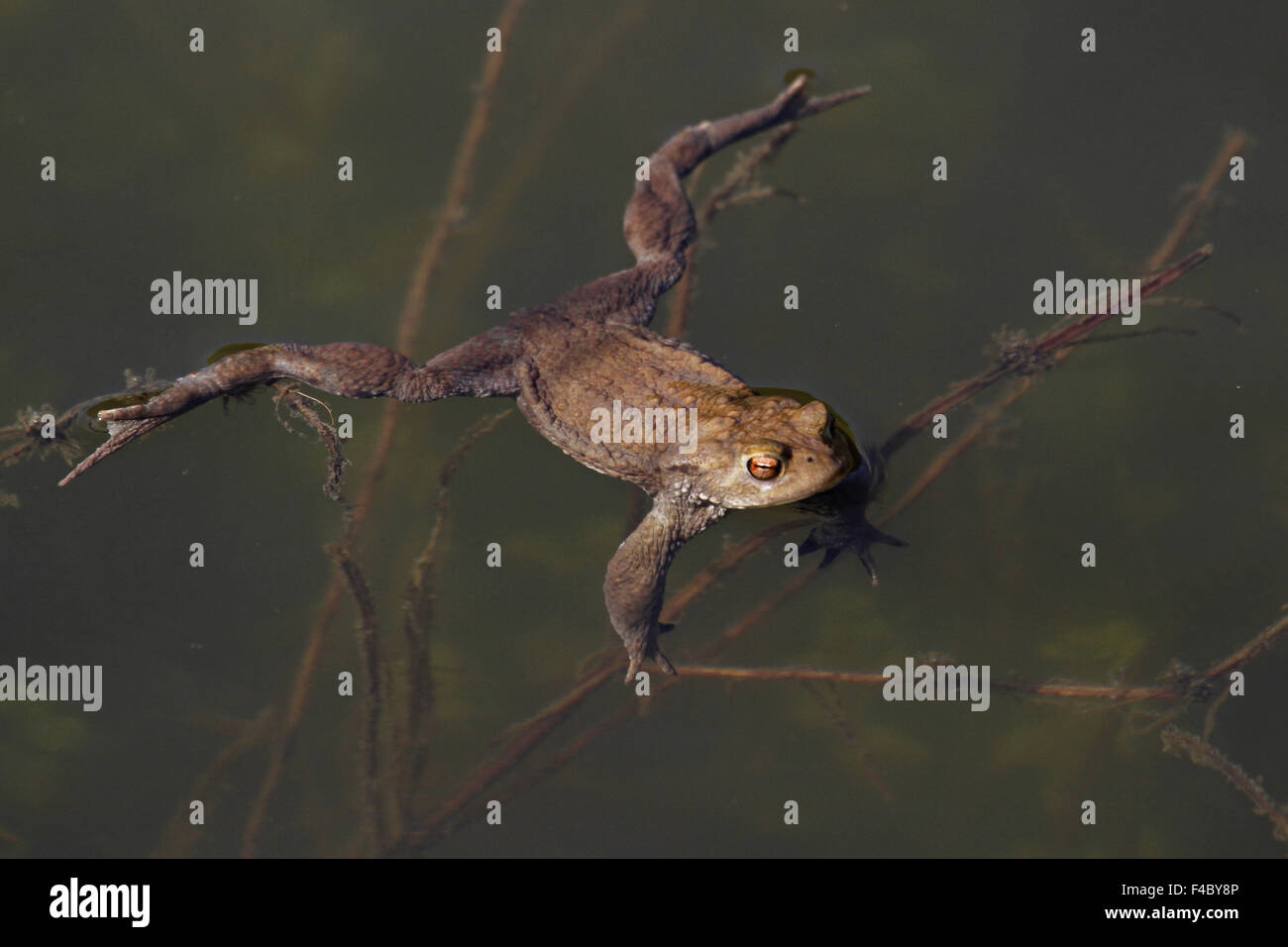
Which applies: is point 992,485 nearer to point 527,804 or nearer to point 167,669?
point 527,804

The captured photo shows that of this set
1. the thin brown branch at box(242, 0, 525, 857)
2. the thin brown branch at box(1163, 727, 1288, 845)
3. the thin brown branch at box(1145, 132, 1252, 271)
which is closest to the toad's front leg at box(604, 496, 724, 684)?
the thin brown branch at box(242, 0, 525, 857)

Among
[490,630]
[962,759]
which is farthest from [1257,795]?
[490,630]

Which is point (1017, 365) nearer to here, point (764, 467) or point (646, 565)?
point (764, 467)

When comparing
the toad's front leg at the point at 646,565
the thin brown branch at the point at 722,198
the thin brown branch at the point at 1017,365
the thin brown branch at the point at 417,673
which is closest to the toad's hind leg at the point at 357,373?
the thin brown branch at the point at 417,673

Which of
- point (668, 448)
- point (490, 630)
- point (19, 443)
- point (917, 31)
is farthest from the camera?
point (917, 31)

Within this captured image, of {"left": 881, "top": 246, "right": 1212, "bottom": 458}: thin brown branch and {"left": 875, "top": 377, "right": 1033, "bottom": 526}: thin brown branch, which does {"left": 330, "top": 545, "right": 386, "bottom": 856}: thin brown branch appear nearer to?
{"left": 875, "top": 377, "right": 1033, "bottom": 526}: thin brown branch

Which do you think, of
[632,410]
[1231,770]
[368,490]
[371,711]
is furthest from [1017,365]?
[371,711]

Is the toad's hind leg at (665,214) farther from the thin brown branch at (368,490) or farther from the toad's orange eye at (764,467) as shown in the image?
the toad's orange eye at (764,467)
